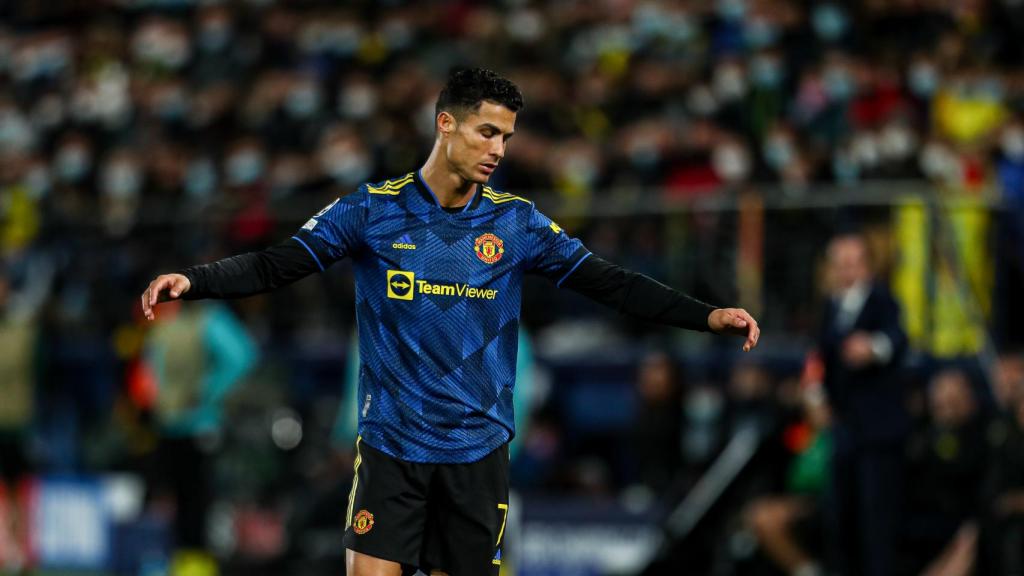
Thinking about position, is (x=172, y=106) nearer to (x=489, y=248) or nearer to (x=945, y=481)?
(x=945, y=481)

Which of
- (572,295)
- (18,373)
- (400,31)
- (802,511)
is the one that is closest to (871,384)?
(802,511)

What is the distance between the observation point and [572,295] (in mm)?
14047

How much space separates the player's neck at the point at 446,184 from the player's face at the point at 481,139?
0.33 feet

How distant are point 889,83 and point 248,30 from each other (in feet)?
27.7

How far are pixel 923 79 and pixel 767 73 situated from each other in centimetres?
131

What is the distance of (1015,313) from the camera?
1198 cm

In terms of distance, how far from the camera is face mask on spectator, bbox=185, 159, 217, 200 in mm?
17578

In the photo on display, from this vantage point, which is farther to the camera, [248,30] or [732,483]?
[248,30]

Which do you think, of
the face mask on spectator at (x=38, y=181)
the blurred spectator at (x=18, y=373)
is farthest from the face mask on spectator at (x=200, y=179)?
the blurred spectator at (x=18, y=373)

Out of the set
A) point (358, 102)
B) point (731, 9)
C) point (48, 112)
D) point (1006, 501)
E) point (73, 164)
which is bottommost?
point (1006, 501)

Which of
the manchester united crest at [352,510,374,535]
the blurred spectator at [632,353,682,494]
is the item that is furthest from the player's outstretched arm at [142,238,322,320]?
the blurred spectator at [632,353,682,494]

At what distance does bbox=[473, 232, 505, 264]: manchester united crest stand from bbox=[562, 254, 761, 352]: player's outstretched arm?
30 centimetres

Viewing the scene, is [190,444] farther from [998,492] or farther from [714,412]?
[998,492]

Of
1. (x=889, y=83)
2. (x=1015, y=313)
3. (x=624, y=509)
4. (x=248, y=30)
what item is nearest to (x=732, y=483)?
(x=624, y=509)
